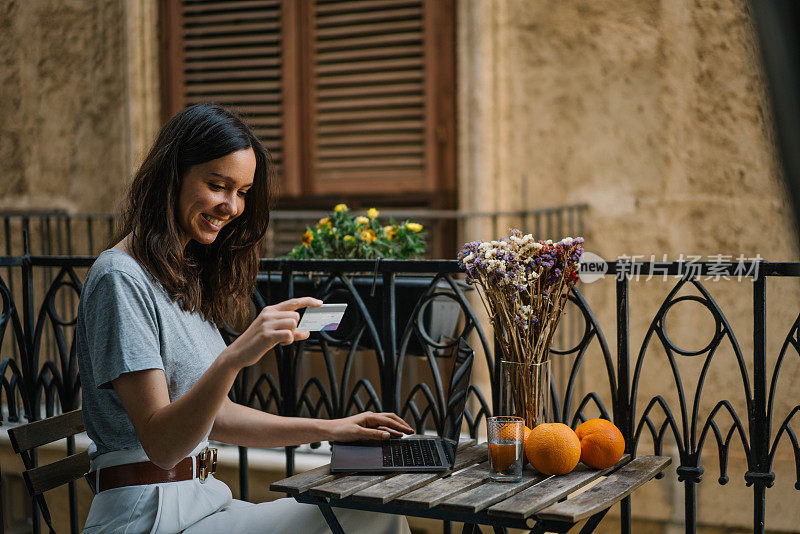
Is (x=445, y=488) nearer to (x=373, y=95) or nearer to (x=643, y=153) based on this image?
(x=643, y=153)

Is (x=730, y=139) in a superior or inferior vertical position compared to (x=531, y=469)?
superior

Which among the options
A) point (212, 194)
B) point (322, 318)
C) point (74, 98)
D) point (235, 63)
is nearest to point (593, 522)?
point (322, 318)

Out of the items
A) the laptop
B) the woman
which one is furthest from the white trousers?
the laptop

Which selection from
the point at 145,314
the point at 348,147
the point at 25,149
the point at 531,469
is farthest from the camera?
the point at 25,149

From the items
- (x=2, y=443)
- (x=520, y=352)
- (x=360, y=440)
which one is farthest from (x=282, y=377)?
(x=2, y=443)

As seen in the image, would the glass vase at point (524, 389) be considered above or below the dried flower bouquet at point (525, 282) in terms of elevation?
below

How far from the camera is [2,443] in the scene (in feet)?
16.2

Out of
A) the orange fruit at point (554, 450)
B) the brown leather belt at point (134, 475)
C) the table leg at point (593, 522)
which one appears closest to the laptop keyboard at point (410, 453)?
the orange fruit at point (554, 450)

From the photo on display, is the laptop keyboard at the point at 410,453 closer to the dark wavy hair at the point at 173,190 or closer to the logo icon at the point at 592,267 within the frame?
the dark wavy hair at the point at 173,190

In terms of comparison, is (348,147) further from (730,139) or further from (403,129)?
(730,139)

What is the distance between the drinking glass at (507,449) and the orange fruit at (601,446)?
0.56 ft

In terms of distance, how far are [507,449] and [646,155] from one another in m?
3.60

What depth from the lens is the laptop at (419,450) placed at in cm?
188

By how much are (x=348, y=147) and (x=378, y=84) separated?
449 millimetres
